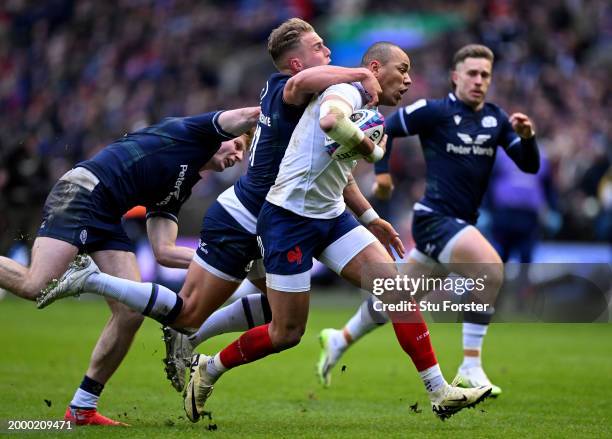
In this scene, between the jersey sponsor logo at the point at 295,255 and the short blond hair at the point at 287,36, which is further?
the short blond hair at the point at 287,36

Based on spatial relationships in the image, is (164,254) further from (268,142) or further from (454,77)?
(454,77)

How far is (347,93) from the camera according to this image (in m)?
6.52

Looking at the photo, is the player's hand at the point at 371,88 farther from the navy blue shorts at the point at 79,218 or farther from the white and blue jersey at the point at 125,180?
the navy blue shorts at the point at 79,218

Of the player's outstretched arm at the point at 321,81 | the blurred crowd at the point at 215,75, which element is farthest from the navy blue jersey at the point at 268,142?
the blurred crowd at the point at 215,75

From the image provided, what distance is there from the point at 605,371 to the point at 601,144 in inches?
349

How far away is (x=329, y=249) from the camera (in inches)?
276

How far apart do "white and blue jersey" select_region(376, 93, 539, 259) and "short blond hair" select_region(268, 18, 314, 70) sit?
2448mm

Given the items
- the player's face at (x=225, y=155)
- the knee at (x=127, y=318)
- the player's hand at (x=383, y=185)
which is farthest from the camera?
the player's hand at (x=383, y=185)

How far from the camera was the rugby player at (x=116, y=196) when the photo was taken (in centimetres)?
712

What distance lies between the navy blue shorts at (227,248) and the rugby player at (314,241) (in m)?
0.37

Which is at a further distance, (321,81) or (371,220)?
(371,220)

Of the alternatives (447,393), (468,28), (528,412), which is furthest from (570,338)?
(468,28)

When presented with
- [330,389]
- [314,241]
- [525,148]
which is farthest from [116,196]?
[525,148]

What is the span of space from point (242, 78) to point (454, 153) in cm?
1726
